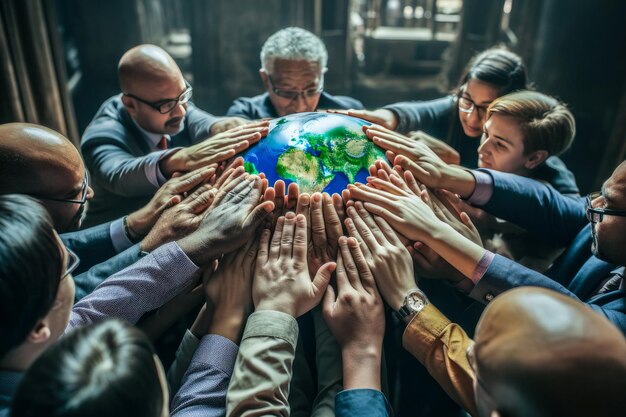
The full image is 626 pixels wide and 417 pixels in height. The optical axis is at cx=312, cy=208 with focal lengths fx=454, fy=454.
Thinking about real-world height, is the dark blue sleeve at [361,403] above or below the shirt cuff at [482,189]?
below

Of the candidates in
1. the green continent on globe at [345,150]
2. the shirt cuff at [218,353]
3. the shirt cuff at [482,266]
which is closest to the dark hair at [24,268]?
the shirt cuff at [218,353]

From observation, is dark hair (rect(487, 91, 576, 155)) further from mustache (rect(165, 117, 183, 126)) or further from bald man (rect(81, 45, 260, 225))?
mustache (rect(165, 117, 183, 126))

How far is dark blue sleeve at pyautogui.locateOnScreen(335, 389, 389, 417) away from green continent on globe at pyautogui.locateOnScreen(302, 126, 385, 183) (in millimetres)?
884

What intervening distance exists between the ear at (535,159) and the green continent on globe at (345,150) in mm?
859

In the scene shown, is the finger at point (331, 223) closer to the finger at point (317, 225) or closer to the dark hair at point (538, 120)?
the finger at point (317, 225)

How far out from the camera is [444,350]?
59.2 inches

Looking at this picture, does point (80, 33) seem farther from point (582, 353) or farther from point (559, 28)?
point (582, 353)

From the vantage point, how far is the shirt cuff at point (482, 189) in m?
2.13

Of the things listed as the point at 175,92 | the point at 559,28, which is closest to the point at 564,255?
the point at 175,92

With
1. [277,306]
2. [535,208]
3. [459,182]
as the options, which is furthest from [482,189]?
[277,306]

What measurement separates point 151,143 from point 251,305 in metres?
1.71

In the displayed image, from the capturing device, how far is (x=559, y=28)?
185 inches

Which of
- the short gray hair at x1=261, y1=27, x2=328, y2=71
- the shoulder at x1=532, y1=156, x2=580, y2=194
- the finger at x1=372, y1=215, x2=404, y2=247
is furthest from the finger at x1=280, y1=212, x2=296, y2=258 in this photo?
the shoulder at x1=532, y1=156, x2=580, y2=194

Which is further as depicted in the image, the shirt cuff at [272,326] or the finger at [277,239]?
the finger at [277,239]
